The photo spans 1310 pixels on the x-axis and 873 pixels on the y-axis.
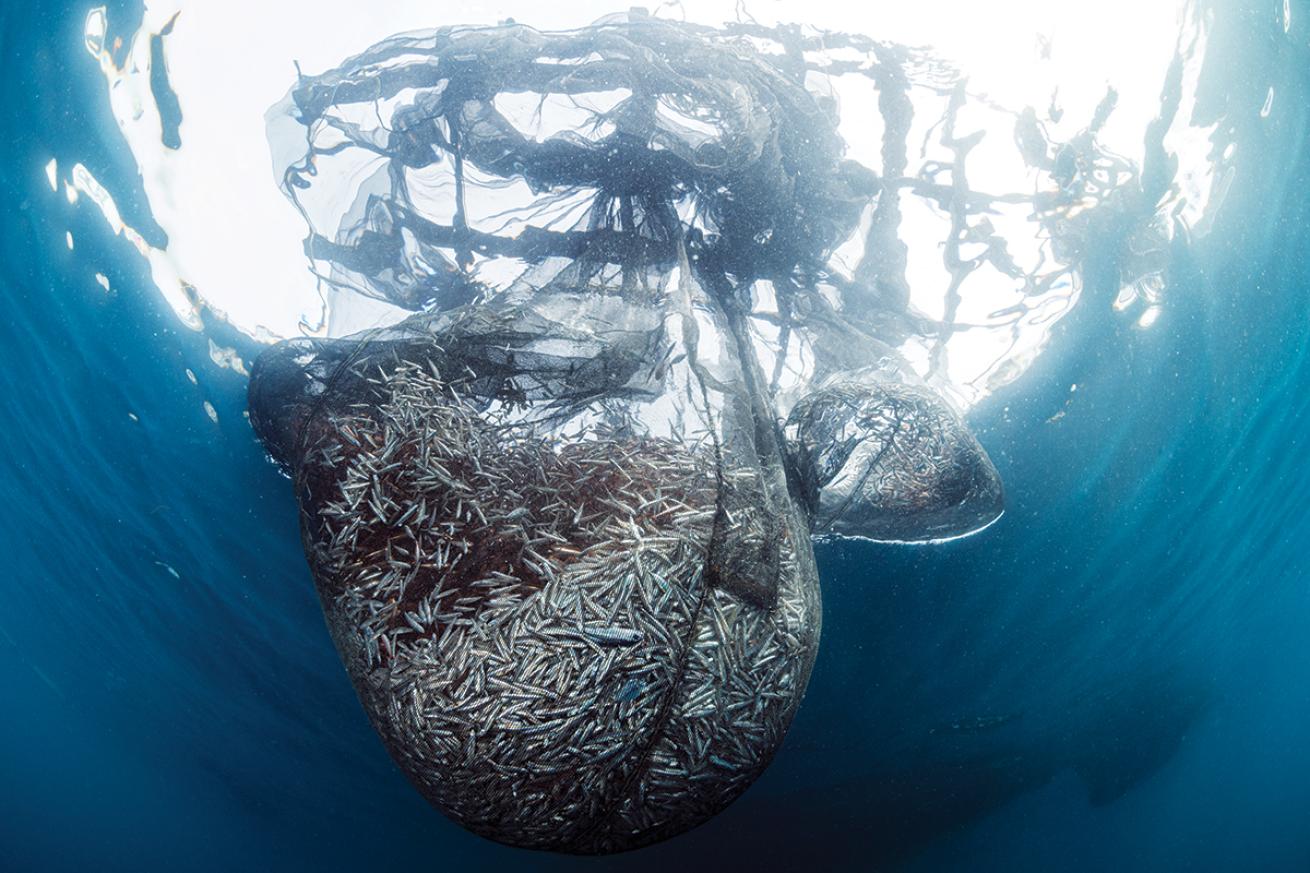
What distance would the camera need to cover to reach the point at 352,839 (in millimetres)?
25688

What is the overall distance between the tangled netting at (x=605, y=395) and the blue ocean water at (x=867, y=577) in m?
2.68

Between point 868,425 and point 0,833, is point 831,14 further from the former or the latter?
point 0,833

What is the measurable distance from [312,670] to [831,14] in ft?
51.3

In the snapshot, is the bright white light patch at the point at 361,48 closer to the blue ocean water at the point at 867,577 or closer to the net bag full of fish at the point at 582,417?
the blue ocean water at the point at 867,577

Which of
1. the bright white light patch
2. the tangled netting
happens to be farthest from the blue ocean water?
the tangled netting

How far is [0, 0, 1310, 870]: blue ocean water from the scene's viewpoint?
24.0ft

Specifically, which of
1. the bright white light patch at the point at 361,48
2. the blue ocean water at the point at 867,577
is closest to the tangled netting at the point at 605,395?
the bright white light patch at the point at 361,48

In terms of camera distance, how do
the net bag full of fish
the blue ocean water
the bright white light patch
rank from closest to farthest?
1. the net bag full of fish
2. the bright white light patch
3. the blue ocean water

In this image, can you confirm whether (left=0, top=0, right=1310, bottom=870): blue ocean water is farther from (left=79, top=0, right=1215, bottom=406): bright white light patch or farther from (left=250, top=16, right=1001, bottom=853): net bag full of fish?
(left=250, top=16, right=1001, bottom=853): net bag full of fish

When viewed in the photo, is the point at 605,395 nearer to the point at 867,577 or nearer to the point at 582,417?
the point at 582,417

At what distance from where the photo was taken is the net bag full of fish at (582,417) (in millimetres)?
2930

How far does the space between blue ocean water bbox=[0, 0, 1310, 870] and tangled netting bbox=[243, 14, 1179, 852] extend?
8.80 feet

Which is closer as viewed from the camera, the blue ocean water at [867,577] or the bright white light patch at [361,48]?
the bright white light patch at [361,48]

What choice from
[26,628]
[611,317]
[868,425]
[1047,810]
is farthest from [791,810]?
[26,628]
